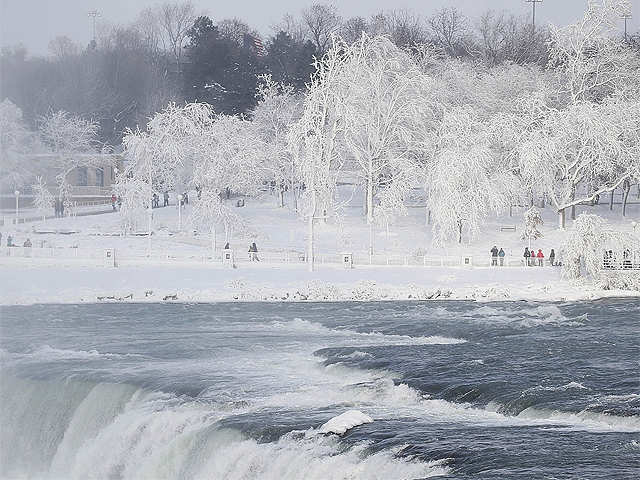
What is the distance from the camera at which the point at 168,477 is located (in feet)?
42.2

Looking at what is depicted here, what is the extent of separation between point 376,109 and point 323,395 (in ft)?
58.8

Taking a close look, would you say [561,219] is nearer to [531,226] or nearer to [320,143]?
[531,226]

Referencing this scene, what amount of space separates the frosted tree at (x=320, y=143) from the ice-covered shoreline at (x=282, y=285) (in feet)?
16.6

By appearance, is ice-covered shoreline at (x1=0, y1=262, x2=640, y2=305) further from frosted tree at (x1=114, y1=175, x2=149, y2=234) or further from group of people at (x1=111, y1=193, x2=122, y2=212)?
group of people at (x1=111, y1=193, x2=122, y2=212)

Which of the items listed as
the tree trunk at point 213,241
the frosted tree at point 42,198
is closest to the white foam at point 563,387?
the tree trunk at point 213,241

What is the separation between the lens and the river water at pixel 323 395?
11.9 m

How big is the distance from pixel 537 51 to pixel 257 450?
30.2 meters

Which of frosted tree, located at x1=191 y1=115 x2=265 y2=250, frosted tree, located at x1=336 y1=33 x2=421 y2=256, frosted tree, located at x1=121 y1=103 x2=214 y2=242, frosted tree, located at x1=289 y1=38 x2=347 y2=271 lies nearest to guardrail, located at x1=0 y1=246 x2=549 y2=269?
frosted tree, located at x1=191 y1=115 x2=265 y2=250

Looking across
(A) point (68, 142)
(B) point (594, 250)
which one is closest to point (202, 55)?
(A) point (68, 142)

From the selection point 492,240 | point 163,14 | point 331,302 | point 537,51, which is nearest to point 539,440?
point 331,302

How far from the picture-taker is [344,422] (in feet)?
41.7

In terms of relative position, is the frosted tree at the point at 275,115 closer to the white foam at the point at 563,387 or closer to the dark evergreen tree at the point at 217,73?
the dark evergreen tree at the point at 217,73

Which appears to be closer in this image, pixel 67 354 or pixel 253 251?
pixel 67 354

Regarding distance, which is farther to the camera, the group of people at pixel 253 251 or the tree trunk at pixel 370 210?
the tree trunk at pixel 370 210
